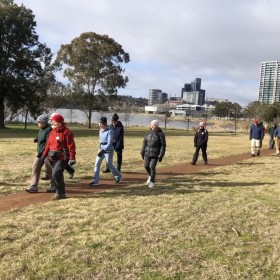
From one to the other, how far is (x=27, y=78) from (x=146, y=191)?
3300 cm

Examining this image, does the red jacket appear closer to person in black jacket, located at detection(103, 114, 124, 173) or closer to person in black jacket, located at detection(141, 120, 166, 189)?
person in black jacket, located at detection(141, 120, 166, 189)

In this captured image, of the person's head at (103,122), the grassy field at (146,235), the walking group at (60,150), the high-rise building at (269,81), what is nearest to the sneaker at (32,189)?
the walking group at (60,150)

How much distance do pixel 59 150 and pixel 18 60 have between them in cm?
3329

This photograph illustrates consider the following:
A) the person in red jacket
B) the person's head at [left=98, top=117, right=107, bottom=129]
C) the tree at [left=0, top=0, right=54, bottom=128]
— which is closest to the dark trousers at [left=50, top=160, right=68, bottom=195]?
the person in red jacket

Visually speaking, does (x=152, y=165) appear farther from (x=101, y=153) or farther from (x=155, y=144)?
(x=101, y=153)

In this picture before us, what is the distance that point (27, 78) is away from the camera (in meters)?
39.6

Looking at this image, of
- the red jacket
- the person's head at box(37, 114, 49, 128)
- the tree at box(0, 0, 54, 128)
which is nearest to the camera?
the red jacket

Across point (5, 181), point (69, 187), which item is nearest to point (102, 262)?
point (69, 187)

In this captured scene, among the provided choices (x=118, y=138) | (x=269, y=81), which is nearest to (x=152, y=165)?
(x=118, y=138)

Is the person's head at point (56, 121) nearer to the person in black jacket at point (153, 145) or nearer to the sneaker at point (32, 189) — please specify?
the sneaker at point (32, 189)

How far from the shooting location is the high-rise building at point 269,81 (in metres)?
85.5

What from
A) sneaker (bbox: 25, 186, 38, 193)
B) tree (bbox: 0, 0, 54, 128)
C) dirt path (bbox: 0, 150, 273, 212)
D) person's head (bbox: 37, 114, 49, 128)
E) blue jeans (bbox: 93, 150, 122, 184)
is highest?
tree (bbox: 0, 0, 54, 128)

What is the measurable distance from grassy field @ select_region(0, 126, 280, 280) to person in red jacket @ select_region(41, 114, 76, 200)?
0.47 m

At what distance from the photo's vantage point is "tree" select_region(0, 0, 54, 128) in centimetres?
3725
